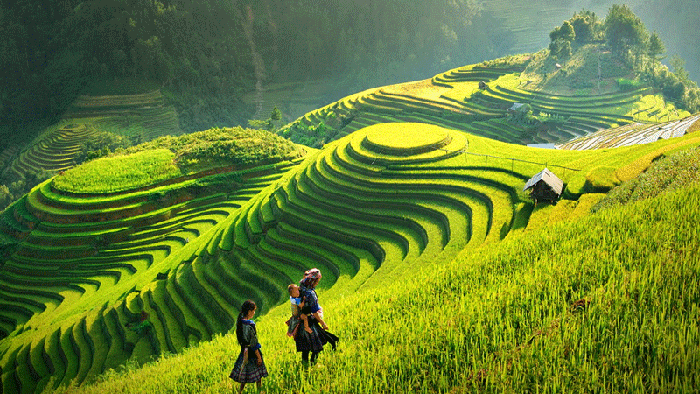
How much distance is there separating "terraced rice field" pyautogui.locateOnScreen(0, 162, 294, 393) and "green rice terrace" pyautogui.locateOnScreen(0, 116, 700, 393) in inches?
3.7

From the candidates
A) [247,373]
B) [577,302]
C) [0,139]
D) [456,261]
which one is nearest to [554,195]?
[456,261]

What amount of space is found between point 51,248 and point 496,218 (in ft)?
93.2

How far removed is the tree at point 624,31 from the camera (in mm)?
56188

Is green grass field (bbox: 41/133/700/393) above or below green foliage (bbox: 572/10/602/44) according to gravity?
below

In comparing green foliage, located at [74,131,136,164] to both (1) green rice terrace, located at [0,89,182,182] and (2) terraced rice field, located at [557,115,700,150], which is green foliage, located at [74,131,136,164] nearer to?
(1) green rice terrace, located at [0,89,182,182]

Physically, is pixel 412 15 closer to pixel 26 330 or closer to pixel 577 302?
pixel 26 330

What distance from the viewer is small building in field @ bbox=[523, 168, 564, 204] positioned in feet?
59.1

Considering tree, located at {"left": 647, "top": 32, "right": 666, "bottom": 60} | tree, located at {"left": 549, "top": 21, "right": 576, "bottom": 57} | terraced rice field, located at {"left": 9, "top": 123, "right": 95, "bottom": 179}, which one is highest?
tree, located at {"left": 549, "top": 21, "right": 576, "bottom": 57}

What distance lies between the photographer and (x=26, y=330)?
24.9 meters

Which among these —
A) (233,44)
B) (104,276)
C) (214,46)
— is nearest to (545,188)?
(104,276)

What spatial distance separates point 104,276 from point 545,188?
26.1 metres

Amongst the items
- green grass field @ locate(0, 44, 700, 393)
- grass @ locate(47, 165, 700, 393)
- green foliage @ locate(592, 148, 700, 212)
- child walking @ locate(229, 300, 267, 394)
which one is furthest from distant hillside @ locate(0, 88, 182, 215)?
green foliage @ locate(592, 148, 700, 212)

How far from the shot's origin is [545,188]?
18266mm

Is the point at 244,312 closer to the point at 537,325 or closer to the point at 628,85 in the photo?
the point at 537,325
